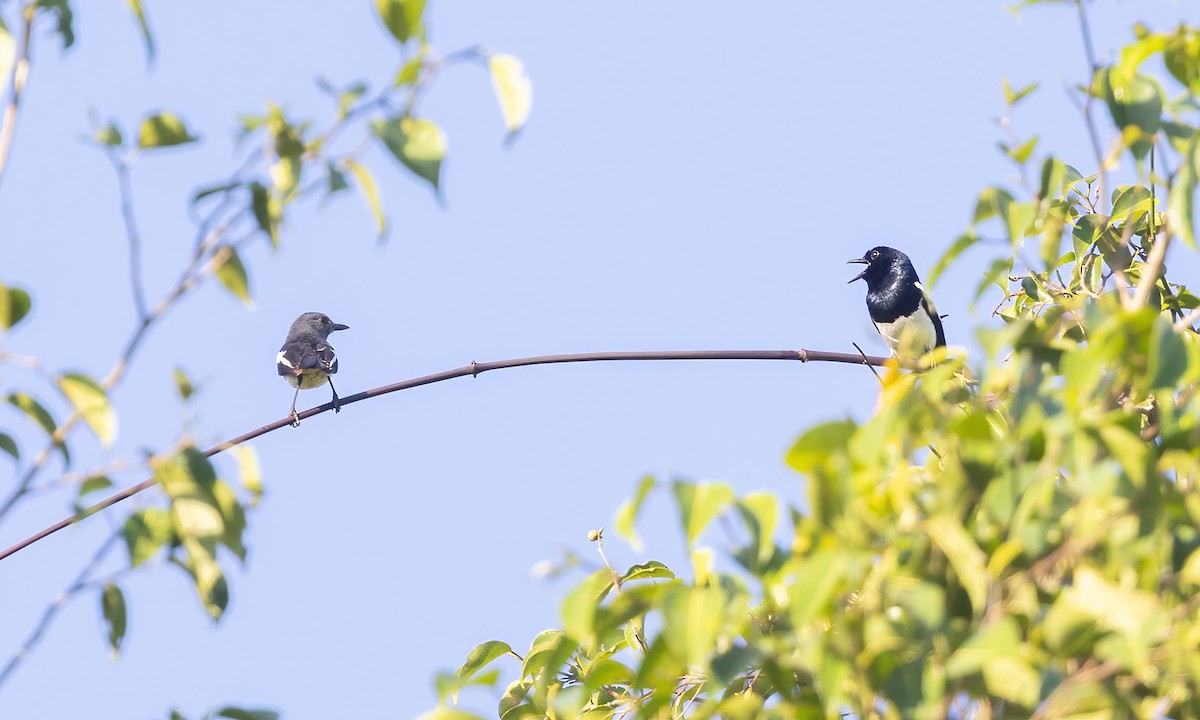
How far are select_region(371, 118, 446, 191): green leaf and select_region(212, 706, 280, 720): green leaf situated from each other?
2.77 ft

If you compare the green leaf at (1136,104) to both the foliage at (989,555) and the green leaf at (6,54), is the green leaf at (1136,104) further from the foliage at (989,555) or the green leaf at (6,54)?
the green leaf at (6,54)

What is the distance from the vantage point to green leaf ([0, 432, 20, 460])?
2.19m

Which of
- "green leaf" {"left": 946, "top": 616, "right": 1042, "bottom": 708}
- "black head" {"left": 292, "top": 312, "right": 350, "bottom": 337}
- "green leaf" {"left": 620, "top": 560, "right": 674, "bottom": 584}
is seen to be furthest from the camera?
"black head" {"left": 292, "top": 312, "right": 350, "bottom": 337}

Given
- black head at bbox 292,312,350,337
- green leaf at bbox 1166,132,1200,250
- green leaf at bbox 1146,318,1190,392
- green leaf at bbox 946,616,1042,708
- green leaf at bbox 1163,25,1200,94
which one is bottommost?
green leaf at bbox 946,616,1042,708

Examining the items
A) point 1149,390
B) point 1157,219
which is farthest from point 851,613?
point 1157,219

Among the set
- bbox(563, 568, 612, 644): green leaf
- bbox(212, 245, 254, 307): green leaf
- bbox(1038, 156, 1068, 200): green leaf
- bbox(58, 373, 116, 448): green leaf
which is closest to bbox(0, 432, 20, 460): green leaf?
bbox(58, 373, 116, 448): green leaf

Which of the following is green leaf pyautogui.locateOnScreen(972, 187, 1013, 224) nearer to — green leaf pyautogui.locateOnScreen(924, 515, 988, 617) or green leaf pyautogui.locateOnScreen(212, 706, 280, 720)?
green leaf pyautogui.locateOnScreen(924, 515, 988, 617)

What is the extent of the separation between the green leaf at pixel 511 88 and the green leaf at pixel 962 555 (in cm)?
76

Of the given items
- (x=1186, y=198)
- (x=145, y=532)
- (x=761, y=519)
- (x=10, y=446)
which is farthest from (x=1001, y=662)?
(x=10, y=446)

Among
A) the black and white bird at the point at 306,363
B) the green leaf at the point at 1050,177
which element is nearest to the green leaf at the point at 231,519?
the green leaf at the point at 1050,177

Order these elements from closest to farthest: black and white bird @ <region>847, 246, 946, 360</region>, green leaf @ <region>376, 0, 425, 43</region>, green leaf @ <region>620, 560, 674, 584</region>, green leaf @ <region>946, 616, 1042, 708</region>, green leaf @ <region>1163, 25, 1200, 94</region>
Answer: green leaf @ <region>946, 616, 1042, 708</region>, green leaf @ <region>376, 0, 425, 43</region>, green leaf @ <region>1163, 25, 1200, 94</region>, green leaf @ <region>620, 560, 674, 584</region>, black and white bird @ <region>847, 246, 946, 360</region>

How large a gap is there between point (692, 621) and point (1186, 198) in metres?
0.89

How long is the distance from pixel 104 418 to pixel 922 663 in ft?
3.83

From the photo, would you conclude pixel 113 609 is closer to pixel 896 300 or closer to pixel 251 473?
pixel 251 473
